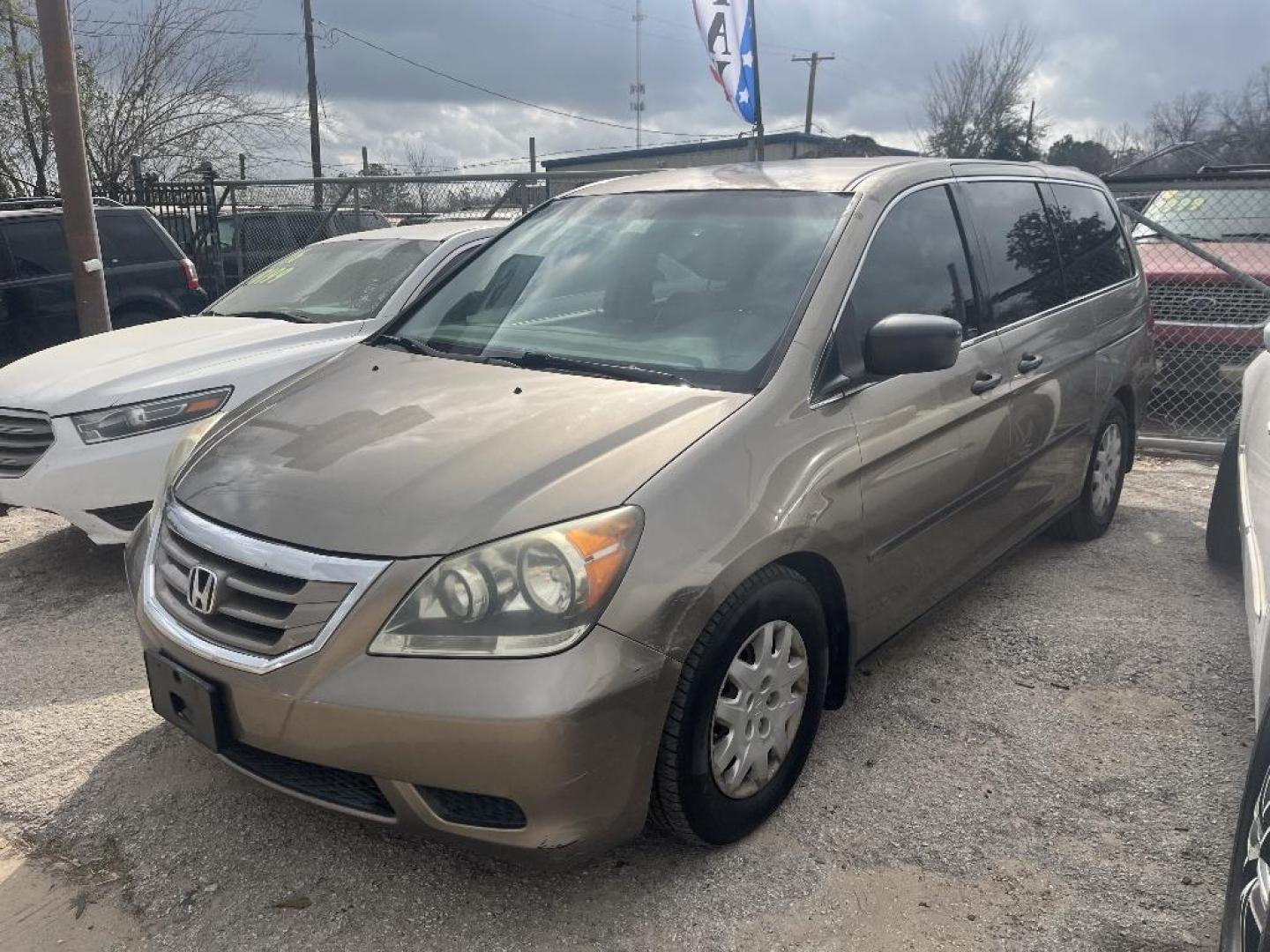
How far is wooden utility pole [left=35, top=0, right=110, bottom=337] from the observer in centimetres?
651

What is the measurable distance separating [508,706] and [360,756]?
376 millimetres

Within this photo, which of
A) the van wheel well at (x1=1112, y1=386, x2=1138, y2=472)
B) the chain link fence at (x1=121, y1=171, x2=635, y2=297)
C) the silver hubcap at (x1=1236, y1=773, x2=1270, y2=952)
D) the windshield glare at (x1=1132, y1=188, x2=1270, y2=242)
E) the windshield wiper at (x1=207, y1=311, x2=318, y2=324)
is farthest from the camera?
the chain link fence at (x1=121, y1=171, x2=635, y2=297)

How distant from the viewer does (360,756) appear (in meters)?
2.18

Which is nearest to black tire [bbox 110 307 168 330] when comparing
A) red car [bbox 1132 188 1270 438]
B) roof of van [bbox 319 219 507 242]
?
roof of van [bbox 319 219 507 242]

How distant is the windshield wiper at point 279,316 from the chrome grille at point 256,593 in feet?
10.6

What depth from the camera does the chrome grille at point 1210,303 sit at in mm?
6809

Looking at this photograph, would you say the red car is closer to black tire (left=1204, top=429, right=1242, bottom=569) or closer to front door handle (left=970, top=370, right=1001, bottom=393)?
black tire (left=1204, top=429, right=1242, bottom=569)

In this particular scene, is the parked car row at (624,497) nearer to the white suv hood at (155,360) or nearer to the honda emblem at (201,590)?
the honda emblem at (201,590)

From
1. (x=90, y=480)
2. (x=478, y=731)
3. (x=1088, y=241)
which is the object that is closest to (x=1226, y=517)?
(x=1088, y=241)

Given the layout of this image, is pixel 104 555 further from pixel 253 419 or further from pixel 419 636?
pixel 419 636

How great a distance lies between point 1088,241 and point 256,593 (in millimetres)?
4018

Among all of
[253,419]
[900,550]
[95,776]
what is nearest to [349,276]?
[253,419]

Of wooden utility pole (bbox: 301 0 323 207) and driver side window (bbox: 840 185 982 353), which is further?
wooden utility pole (bbox: 301 0 323 207)

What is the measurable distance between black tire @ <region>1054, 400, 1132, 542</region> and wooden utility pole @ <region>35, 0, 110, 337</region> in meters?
6.37
